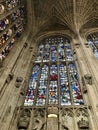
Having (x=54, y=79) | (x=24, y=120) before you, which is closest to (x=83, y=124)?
(x=24, y=120)

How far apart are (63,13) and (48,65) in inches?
210

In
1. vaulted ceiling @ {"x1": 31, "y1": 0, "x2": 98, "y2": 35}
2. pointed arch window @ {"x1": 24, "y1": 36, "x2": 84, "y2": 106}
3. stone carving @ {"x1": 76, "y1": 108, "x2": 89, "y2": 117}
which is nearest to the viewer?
stone carving @ {"x1": 76, "y1": 108, "x2": 89, "y2": 117}

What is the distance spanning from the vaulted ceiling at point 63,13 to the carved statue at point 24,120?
789 centimetres

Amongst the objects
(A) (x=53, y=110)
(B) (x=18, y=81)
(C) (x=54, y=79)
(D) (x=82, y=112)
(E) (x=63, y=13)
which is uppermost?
(E) (x=63, y=13)

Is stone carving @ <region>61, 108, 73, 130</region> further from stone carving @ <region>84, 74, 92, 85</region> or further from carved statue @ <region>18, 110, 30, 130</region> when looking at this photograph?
Result: stone carving @ <region>84, 74, 92, 85</region>

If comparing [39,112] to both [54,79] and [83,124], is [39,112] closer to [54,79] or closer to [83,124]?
[83,124]

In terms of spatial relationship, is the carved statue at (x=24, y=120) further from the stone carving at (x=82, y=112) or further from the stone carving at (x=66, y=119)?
the stone carving at (x=82, y=112)

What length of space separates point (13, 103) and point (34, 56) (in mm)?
4423

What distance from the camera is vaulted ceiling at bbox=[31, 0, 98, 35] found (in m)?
13.8

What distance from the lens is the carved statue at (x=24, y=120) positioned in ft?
20.9


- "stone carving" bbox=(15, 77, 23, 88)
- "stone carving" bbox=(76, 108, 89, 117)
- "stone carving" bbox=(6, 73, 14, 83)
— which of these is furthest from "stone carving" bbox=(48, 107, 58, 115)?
"stone carving" bbox=(6, 73, 14, 83)

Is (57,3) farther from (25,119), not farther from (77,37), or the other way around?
(25,119)

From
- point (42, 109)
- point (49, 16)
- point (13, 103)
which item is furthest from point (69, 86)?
point (49, 16)

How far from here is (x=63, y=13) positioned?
14.1 metres
